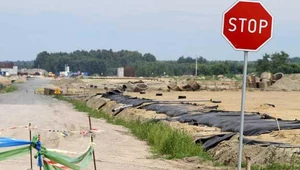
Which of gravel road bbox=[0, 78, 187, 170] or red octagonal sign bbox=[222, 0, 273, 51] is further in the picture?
gravel road bbox=[0, 78, 187, 170]

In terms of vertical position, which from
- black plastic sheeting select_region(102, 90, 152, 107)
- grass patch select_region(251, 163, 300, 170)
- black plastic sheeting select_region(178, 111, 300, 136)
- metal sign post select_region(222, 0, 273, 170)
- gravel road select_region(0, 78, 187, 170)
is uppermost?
metal sign post select_region(222, 0, 273, 170)

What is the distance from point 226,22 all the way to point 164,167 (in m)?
8.15

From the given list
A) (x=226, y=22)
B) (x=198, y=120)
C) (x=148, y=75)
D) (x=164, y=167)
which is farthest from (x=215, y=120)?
(x=148, y=75)

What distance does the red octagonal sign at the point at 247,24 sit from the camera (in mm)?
7414

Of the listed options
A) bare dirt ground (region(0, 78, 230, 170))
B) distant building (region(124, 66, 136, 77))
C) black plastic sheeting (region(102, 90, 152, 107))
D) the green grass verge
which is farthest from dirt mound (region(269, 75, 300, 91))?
distant building (region(124, 66, 136, 77))

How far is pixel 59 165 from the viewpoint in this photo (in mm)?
9859

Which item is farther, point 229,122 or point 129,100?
point 129,100

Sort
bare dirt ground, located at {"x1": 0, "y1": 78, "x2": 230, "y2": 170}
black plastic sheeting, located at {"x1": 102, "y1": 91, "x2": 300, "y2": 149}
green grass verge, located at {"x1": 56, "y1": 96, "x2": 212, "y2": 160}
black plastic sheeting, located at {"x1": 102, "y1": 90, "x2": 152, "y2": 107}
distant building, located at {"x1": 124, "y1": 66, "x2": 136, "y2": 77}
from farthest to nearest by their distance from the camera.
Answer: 1. distant building, located at {"x1": 124, "y1": 66, "x2": 136, "y2": 77}
2. black plastic sheeting, located at {"x1": 102, "y1": 90, "x2": 152, "y2": 107}
3. black plastic sheeting, located at {"x1": 102, "y1": 91, "x2": 300, "y2": 149}
4. green grass verge, located at {"x1": 56, "y1": 96, "x2": 212, "y2": 160}
5. bare dirt ground, located at {"x1": 0, "y1": 78, "x2": 230, "y2": 170}

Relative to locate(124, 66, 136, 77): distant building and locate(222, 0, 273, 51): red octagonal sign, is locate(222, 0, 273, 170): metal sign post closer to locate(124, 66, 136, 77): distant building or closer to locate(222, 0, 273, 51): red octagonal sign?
locate(222, 0, 273, 51): red octagonal sign

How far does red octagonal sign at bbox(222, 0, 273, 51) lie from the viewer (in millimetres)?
7414

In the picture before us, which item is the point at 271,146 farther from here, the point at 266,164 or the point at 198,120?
the point at 198,120

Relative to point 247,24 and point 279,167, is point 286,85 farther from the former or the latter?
point 247,24

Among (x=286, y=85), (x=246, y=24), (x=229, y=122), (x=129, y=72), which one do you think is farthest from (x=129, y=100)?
(x=129, y=72)

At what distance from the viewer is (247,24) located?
7414 millimetres
